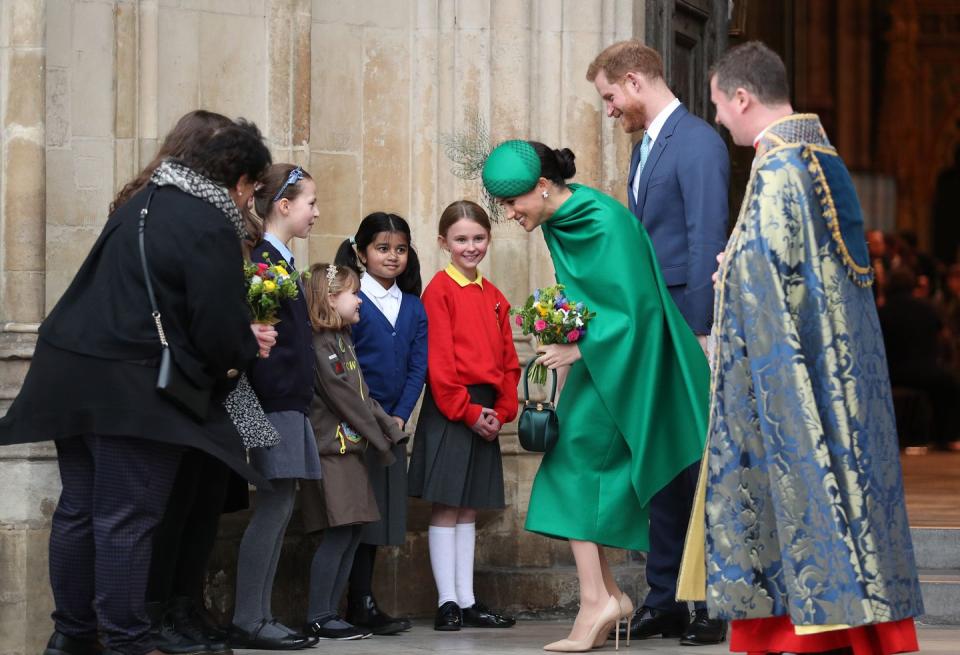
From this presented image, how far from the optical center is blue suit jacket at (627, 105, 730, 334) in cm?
659

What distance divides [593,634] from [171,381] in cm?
174

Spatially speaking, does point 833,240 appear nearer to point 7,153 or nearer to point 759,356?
point 759,356

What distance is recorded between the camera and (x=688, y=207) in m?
6.64

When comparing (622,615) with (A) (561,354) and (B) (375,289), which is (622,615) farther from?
(B) (375,289)

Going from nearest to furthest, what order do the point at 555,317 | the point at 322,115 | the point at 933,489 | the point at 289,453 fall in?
1. the point at 555,317
2. the point at 289,453
3. the point at 322,115
4. the point at 933,489

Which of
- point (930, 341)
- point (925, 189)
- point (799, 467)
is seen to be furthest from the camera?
Answer: point (925, 189)

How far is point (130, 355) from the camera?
5.52 meters

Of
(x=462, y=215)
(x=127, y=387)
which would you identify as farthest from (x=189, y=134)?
(x=462, y=215)

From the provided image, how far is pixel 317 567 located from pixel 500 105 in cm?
220

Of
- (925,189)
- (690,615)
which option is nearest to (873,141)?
(925,189)

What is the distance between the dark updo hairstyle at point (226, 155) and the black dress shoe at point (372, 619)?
6.38 feet

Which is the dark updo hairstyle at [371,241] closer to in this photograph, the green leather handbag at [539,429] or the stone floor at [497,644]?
the green leather handbag at [539,429]

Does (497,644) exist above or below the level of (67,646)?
below

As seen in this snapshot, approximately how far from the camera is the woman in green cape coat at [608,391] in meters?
6.28
